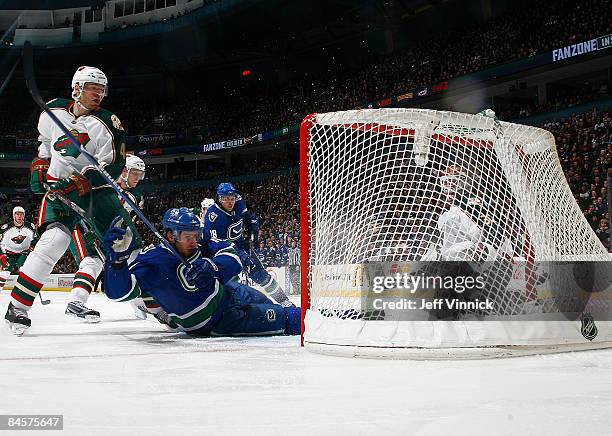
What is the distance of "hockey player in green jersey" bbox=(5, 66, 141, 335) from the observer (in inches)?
162

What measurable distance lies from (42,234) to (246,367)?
7.20ft

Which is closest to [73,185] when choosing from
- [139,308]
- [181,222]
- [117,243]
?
[117,243]

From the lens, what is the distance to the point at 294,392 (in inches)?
77.7

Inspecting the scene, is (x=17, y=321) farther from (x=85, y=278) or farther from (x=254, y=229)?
(x=254, y=229)

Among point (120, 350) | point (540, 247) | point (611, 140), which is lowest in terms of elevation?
point (120, 350)

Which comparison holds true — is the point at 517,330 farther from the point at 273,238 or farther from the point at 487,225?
the point at 273,238

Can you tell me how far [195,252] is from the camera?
3.55m

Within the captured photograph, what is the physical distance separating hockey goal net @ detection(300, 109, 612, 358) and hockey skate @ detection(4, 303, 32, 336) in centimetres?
176

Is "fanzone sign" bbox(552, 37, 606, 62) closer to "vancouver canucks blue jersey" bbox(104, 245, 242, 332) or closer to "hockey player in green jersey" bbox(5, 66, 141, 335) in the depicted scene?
"hockey player in green jersey" bbox(5, 66, 141, 335)

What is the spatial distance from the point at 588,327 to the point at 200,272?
1.88m

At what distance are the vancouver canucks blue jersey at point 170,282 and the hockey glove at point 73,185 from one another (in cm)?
89

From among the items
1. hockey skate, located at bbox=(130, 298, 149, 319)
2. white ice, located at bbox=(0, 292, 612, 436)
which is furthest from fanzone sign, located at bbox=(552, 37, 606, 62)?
white ice, located at bbox=(0, 292, 612, 436)

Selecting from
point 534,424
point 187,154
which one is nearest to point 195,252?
point 534,424

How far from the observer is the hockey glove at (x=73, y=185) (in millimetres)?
4109
